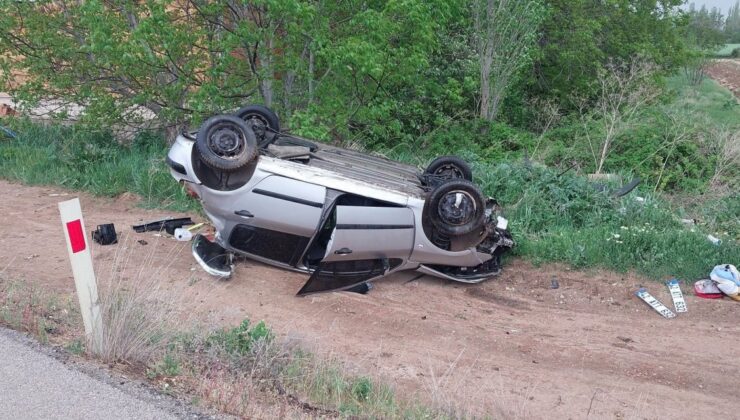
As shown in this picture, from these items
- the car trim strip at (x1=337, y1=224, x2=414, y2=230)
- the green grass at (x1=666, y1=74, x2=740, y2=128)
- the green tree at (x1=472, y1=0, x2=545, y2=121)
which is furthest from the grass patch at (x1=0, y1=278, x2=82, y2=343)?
the green grass at (x1=666, y1=74, x2=740, y2=128)

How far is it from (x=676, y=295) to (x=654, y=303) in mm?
293

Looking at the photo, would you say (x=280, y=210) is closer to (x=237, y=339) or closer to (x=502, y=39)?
(x=237, y=339)

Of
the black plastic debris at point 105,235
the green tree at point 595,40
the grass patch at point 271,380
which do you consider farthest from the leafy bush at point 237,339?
the green tree at point 595,40

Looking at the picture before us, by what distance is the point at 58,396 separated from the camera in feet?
13.6

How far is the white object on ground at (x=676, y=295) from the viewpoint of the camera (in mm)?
8195

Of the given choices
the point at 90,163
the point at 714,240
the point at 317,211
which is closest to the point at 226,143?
the point at 317,211

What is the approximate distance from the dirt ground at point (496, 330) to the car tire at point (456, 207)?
3.19 feet

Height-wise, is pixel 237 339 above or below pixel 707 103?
above

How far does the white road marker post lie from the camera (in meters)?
4.75

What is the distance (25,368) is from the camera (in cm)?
449

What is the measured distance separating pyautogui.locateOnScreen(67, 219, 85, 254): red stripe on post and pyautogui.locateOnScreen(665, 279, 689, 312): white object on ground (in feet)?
20.8

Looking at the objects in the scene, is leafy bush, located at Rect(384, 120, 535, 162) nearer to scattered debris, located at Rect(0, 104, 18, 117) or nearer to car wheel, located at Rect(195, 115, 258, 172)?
car wheel, located at Rect(195, 115, 258, 172)

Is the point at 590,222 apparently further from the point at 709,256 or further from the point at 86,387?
the point at 86,387

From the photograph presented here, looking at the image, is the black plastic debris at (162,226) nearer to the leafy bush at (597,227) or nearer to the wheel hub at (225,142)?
the wheel hub at (225,142)
